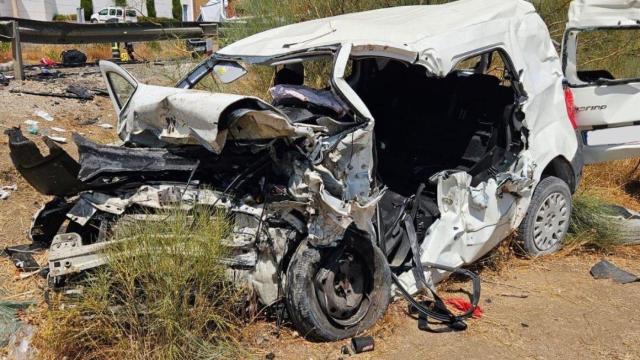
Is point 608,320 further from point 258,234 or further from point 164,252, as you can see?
point 164,252

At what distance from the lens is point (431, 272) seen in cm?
429

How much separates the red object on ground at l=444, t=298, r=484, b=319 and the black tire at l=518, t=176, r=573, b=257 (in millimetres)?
1053

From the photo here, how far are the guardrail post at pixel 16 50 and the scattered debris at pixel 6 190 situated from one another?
374 cm

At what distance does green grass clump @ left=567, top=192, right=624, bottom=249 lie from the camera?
5582 mm

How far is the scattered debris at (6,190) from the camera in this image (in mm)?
6094

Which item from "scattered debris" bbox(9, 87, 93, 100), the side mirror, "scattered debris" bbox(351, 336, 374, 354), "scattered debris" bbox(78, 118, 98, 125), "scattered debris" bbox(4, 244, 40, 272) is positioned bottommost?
"scattered debris" bbox(351, 336, 374, 354)

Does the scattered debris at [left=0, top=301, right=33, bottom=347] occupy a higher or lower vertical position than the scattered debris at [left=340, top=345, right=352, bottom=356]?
higher

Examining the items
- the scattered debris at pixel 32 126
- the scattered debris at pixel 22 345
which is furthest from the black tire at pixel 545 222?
the scattered debris at pixel 32 126

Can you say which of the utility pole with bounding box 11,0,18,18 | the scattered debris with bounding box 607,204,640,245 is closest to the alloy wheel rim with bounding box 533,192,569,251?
the scattered debris with bounding box 607,204,640,245

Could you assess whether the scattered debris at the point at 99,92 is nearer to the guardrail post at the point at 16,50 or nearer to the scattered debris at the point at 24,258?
the guardrail post at the point at 16,50

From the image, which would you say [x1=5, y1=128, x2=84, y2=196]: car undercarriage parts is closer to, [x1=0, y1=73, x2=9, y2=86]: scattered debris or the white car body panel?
the white car body panel

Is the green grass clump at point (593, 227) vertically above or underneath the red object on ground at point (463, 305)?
above

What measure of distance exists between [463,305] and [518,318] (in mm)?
384

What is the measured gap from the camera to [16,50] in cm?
916
